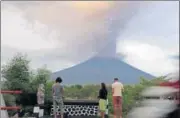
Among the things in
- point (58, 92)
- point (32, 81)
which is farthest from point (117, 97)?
point (32, 81)

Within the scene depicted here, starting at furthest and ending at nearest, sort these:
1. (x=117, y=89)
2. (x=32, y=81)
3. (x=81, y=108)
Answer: (x=32, y=81), (x=81, y=108), (x=117, y=89)

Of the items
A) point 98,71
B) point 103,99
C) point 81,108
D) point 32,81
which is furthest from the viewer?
point 98,71

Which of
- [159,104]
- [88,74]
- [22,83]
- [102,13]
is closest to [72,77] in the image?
[88,74]

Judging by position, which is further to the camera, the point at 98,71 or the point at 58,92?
the point at 98,71

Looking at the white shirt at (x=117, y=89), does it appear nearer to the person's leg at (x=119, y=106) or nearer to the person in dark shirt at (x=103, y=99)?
the person's leg at (x=119, y=106)

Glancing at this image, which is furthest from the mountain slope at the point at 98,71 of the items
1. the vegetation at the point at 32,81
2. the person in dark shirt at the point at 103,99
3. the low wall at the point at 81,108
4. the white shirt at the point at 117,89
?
the white shirt at the point at 117,89

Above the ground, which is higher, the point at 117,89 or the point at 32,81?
the point at 32,81

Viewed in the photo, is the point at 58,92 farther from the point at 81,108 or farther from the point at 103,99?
the point at 81,108

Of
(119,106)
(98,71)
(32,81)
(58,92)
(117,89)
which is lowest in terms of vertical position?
(119,106)

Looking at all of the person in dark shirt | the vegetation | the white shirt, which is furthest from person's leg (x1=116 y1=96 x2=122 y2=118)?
the vegetation
